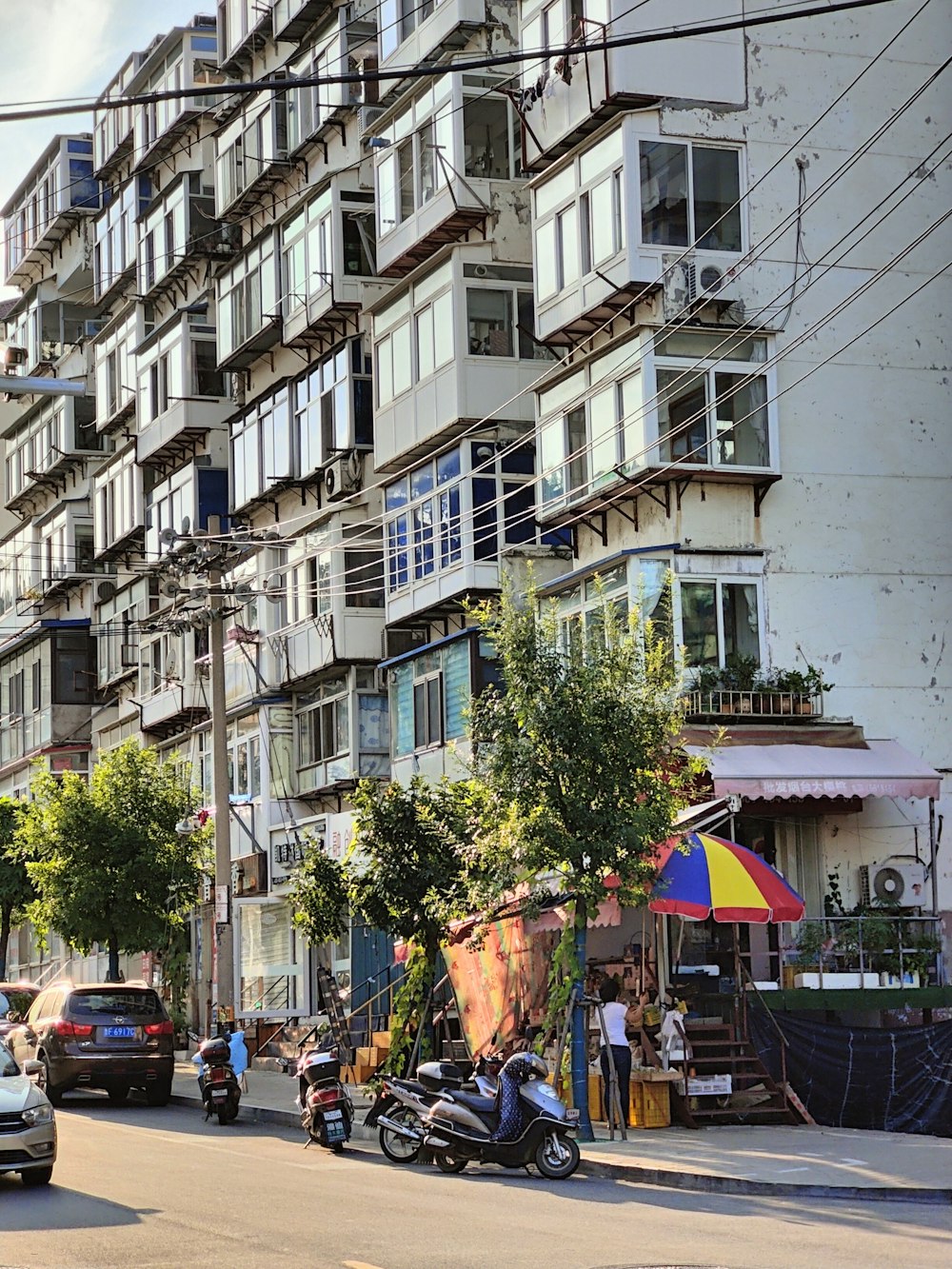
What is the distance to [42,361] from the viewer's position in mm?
63438

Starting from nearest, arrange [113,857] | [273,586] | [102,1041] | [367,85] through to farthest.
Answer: [102,1041]
[113,857]
[367,85]
[273,586]

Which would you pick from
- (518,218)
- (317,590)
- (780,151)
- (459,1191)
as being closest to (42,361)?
(317,590)

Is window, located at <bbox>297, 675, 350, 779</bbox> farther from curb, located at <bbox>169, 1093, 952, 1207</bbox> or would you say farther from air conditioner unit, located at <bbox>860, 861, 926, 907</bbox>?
curb, located at <bbox>169, 1093, 952, 1207</bbox>

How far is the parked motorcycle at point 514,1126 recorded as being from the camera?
18.6 meters

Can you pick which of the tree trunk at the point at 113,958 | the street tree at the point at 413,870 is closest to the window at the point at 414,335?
the tree trunk at the point at 113,958

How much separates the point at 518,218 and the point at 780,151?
238 inches

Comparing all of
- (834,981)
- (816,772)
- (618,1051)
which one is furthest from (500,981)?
(816,772)

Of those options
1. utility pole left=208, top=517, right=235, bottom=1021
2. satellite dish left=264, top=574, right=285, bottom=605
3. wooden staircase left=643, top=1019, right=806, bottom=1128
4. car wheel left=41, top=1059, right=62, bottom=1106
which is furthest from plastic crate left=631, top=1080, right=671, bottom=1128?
satellite dish left=264, top=574, right=285, bottom=605

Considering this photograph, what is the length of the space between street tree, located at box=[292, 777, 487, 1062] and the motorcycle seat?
5783 mm

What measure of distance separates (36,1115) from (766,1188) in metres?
6.33

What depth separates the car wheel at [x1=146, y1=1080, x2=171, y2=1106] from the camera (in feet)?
95.5

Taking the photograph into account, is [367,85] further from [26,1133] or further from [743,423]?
[26,1133]

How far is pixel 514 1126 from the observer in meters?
18.7

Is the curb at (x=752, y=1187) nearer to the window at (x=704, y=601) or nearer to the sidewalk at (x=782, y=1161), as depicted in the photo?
the sidewalk at (x=782, y=1161)
